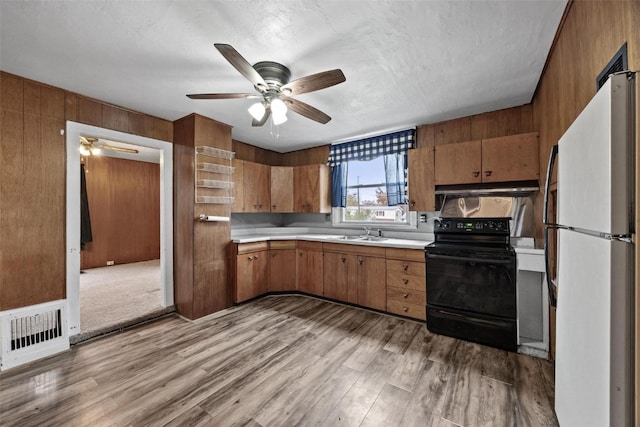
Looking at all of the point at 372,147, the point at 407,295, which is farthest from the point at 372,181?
the point at 407,295

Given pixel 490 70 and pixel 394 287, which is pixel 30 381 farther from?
pixel 490 70

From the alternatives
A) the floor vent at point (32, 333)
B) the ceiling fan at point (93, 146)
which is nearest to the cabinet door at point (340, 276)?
the floor vent at point (32, 333)

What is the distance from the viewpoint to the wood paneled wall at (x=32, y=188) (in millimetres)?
2162

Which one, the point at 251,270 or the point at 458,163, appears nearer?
the point at 458,163

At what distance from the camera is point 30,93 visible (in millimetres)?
2283

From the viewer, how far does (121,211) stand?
5863mm

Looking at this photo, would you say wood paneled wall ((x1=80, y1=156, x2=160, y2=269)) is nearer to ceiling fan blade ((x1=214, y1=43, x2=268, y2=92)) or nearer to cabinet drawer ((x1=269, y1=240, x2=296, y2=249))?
cabinet drawer ((x1=269, y1=240, x2=296, y2=249))

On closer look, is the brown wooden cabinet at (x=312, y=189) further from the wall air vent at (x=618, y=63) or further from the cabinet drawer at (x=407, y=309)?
the wall air vent at (x=618, y=63)

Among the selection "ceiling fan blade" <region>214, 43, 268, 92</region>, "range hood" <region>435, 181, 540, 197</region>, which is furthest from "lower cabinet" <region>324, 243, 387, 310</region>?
"ceiling fan blade" <region>214, 43, 268, 92</region>

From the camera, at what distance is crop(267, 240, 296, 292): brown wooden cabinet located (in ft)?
12.9

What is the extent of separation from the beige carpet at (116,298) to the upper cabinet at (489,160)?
12.7ft

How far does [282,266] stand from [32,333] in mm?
2609

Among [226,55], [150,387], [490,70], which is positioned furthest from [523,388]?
[226,55]

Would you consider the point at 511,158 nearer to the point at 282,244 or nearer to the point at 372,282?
the point at 372,282
